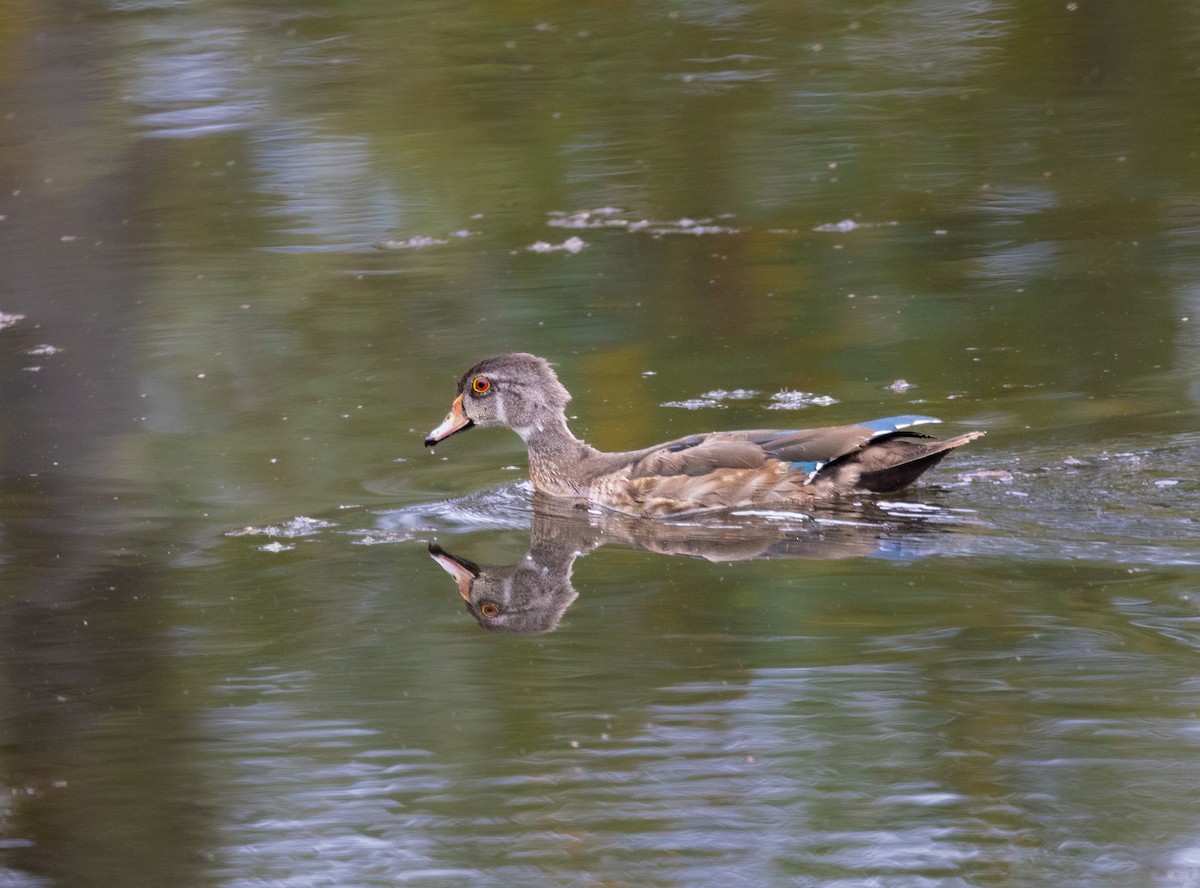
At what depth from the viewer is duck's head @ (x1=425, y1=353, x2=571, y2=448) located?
9.70 meters

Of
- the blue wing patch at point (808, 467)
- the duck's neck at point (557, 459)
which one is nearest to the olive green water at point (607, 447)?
the duck's neck at point (557, 459)

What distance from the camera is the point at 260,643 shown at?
7.12 meters

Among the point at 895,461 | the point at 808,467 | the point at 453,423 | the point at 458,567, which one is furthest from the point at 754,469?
the point at 453,423

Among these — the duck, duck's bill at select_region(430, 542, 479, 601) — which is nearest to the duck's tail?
the duck

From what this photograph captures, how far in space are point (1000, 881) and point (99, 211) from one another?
1289cm

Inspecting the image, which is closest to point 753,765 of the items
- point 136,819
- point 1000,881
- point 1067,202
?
point 1000,881

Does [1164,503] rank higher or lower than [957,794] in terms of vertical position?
lower

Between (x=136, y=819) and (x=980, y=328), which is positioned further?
(x=980, y=328)

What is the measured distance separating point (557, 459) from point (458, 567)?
1537mm

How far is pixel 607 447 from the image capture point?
1016cm

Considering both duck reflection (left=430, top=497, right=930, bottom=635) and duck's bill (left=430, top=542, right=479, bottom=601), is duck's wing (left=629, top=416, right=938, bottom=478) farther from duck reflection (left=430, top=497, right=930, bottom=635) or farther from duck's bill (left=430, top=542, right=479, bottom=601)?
duck's bill (left=430, top=542, right=479, bottom=601)

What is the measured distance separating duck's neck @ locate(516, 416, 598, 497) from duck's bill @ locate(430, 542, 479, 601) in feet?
3.71

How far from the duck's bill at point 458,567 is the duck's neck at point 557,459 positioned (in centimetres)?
113

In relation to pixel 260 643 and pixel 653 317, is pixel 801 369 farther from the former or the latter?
pixel 260 643
